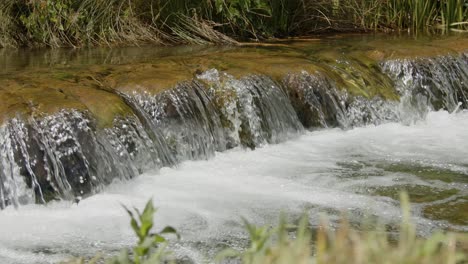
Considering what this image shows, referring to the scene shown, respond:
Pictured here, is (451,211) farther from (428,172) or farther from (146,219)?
(146,219)

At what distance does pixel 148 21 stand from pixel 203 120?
406 centimetres

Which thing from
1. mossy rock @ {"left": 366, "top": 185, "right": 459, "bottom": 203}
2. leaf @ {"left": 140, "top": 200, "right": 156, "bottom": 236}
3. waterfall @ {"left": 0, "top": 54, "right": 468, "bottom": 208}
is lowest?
mossy rock @ {"left": 366, "top": 185, "right": 459, "bottom": 203}

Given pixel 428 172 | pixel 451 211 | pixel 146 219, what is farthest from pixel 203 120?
pixel 146 219

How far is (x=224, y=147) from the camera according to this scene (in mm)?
6973

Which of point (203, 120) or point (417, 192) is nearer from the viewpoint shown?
point (417, 192)

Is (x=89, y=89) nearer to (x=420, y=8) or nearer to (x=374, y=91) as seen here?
(x=374, y=91)

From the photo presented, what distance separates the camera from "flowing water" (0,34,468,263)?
514cm

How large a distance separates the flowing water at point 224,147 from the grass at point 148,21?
1.73 meters

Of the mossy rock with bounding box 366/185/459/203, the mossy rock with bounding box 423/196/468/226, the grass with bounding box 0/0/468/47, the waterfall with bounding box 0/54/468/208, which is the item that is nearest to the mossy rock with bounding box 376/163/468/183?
the mossy rock with bounding box 366/185/459/203

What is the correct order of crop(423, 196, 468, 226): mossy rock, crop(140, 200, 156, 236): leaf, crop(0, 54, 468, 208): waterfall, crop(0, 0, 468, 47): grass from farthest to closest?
crop(0, 0, 468, 47): grass → crop(0, 54, 468, 208): waterfall → crop(423, 196, 468, 226): mossy rock → crop(140, 200, 156, 236): leaf

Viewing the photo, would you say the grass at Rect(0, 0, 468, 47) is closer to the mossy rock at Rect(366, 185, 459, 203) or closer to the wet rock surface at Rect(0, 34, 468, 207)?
the wet rock surface at Rect(0, 34, 468, 207)

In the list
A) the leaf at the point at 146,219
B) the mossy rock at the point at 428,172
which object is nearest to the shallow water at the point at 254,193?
the mossy rock at the point at 428,172

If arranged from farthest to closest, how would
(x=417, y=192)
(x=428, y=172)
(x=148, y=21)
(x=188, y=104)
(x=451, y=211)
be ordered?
(x=148, y=21), (x=188, y=104), (x=428, y=172), (x=417, y=192), (x=451, y=211)

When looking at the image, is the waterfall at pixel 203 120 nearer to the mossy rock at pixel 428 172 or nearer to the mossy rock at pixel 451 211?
the mossy rock at pixel 428 172
